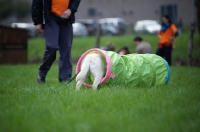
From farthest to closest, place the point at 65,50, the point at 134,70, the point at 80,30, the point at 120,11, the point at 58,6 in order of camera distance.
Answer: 1. the point at 120,11
2. the point at 80,30
3. the point at 65,50
4. the point at 58,6
5. the point at 134,70

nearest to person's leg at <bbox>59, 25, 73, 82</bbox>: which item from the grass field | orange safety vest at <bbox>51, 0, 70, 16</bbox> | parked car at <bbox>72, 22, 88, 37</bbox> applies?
orange safety vest at <bbox>51, 0, 70, 16</bbox>

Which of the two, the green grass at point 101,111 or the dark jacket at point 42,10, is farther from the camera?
the dark jacket at point 42,10

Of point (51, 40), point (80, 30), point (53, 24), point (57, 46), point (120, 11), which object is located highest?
point (53, 24)

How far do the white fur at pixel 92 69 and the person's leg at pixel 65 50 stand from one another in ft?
5.97

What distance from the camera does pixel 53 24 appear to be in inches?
321

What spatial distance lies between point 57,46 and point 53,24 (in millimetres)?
468

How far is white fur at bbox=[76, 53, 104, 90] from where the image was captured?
670cm

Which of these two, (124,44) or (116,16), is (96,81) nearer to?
(124,44)

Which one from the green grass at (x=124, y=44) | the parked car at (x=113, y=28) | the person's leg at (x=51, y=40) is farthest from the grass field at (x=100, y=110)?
the parked car at (x=113, y=28)

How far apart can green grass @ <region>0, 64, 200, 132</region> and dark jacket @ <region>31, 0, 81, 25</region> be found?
6.85 feet

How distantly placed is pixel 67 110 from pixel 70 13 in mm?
3779

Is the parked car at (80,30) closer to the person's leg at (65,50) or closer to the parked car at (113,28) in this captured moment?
the parked car at (113,28)

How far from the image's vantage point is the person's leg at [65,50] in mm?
8522

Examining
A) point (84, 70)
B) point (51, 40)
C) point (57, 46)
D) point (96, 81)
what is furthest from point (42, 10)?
point (96, 81)
